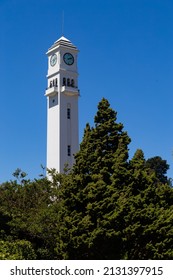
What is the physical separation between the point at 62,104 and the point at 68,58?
226 inches

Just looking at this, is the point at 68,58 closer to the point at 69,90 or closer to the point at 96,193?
the point at 69,90

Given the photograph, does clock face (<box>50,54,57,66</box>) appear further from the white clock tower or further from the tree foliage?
the tree foliage

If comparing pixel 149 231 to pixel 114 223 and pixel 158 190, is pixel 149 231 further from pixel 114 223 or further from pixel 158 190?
pixel 158 190

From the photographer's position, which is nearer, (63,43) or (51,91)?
(51,91)

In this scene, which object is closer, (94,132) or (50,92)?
(94,132)

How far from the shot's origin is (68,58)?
166 feet

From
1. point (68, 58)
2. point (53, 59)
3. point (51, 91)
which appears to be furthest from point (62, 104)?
point (53, 59)

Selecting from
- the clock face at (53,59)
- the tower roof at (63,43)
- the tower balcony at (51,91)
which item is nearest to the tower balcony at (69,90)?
the tower balcony at (51,91)

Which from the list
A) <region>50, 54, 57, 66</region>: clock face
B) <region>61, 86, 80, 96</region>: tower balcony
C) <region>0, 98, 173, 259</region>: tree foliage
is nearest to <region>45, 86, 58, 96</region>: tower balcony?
<region>61, 86, 80, 96</region>: tower balcony

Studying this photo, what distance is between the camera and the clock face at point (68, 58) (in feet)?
165

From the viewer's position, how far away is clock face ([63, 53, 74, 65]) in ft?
165
